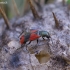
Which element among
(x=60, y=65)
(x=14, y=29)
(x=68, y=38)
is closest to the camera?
(x=60, y=65)

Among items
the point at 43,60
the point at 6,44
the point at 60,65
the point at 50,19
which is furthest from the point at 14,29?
the point at 60,65

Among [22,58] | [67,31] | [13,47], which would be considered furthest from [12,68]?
[67,31]

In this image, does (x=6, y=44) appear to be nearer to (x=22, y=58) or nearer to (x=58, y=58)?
(x=22, y=58)

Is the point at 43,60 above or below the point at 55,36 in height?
below

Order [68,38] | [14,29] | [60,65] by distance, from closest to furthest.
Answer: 1. [60,65]
2. [68,38]
3. [14,29]

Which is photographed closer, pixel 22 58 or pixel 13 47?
pixel 22 58

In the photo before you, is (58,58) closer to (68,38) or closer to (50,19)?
(68,38)

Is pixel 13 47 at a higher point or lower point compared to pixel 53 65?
higher

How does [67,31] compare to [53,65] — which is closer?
[53,65]
